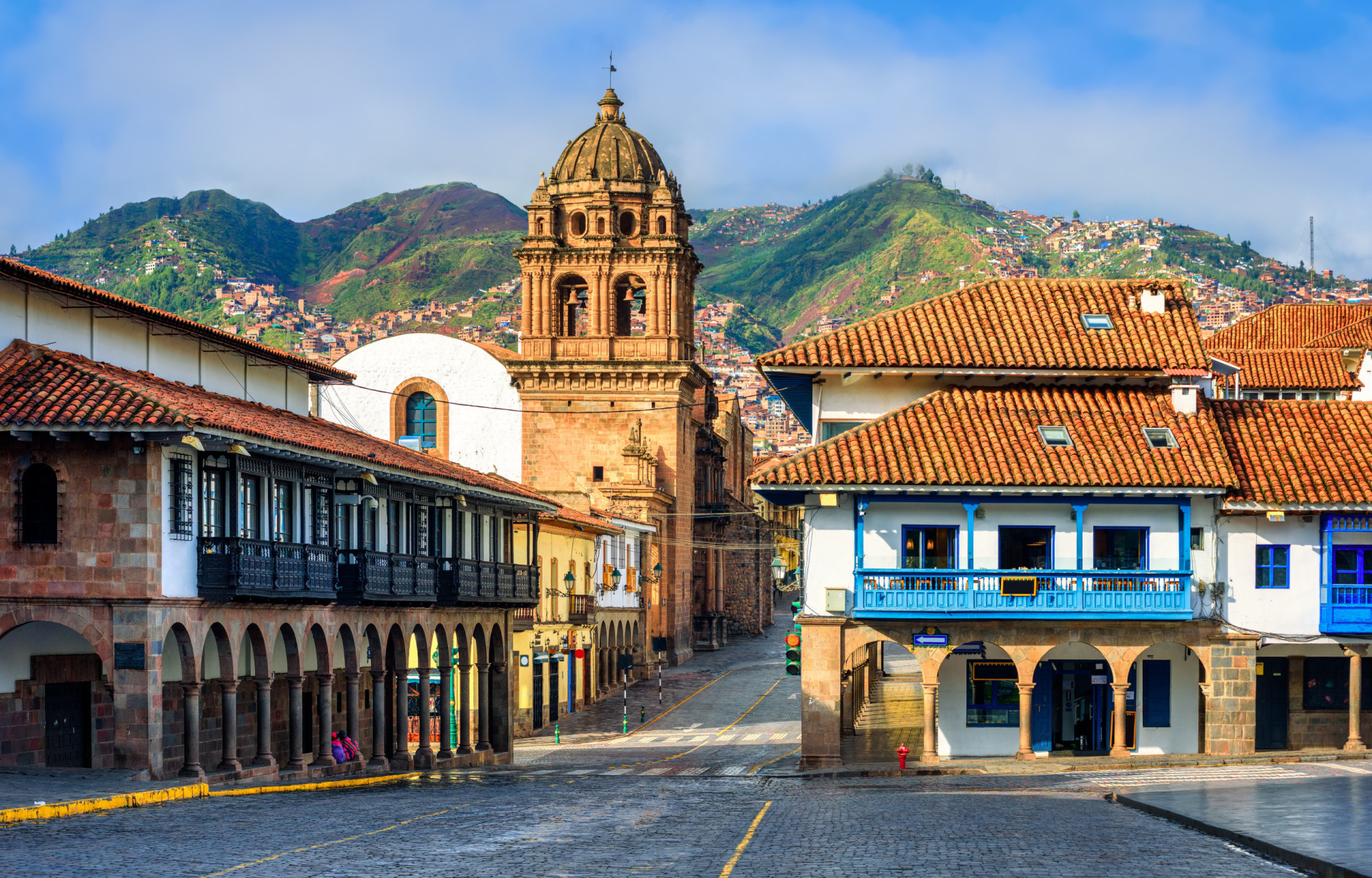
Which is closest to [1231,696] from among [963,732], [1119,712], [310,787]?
[1119,712]

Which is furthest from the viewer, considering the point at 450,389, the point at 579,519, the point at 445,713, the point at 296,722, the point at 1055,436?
the point at 450,389

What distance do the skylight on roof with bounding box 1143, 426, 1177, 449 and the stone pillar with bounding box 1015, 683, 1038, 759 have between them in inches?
230

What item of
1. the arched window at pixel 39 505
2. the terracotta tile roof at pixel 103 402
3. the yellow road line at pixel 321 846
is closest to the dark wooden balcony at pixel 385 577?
the terracotta tile roof at pixel 103 402

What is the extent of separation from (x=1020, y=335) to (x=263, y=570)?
1833 cm

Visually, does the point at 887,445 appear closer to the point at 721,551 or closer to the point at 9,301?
the point at 9,301

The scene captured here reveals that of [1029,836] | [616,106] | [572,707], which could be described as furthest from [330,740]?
[616,106]

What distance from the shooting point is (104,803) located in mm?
25359

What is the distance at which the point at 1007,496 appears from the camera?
3778 centimetres

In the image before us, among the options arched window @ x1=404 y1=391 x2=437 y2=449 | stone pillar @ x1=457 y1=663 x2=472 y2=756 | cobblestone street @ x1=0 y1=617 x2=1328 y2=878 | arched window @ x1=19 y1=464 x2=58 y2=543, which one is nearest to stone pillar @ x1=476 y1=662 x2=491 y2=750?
stone pillar @ x1=457 y1=663 x2=472 y2=756

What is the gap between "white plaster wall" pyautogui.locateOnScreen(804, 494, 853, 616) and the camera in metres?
37.9

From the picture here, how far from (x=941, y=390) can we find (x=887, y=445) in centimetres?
340

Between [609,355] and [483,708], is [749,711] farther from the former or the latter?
[609,355]

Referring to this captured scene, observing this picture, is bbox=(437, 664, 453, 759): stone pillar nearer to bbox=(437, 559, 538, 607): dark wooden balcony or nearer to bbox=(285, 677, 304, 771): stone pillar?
bbox=(437, 559, 538, 607): dark wooden balcony

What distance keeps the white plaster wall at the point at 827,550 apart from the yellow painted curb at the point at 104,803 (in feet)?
45.2
